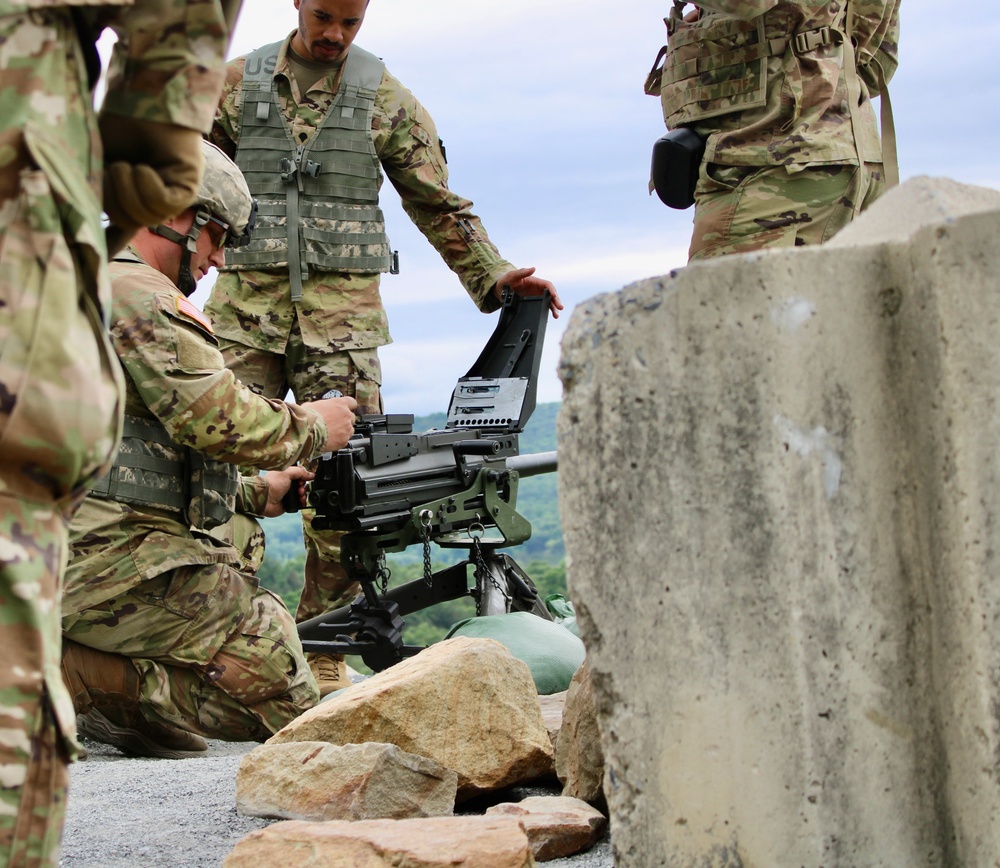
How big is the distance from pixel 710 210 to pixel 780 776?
236 centimetres

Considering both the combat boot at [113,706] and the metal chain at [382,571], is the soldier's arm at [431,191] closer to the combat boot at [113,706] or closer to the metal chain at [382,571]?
the metal chain at [382,571]

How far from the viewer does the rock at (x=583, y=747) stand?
266cm

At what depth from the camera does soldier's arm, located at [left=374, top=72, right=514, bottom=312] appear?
4977 mm

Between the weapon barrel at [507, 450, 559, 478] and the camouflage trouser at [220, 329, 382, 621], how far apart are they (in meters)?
0.59

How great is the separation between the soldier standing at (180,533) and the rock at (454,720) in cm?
84

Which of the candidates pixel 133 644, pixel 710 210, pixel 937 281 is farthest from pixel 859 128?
pixel 133 644

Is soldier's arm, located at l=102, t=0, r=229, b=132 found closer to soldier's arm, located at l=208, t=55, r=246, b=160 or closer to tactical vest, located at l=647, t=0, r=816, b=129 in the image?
tactical vest, located at l=647, t=0, r=816, b=129

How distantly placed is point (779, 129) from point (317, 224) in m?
1.82

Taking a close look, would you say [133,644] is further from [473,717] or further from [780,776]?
[780,776]

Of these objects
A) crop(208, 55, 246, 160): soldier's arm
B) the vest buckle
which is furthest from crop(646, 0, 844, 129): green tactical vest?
crop(208, 55, 246, 160): soldier's arm

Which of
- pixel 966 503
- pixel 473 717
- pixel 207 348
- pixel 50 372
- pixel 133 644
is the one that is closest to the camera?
pixel 50 372

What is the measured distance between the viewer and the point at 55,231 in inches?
61.3

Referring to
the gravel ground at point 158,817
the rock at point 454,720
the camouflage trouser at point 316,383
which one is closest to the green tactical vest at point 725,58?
the camouflage trouser at point 316,383

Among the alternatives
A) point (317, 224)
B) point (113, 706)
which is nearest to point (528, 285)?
point (317, 224)
